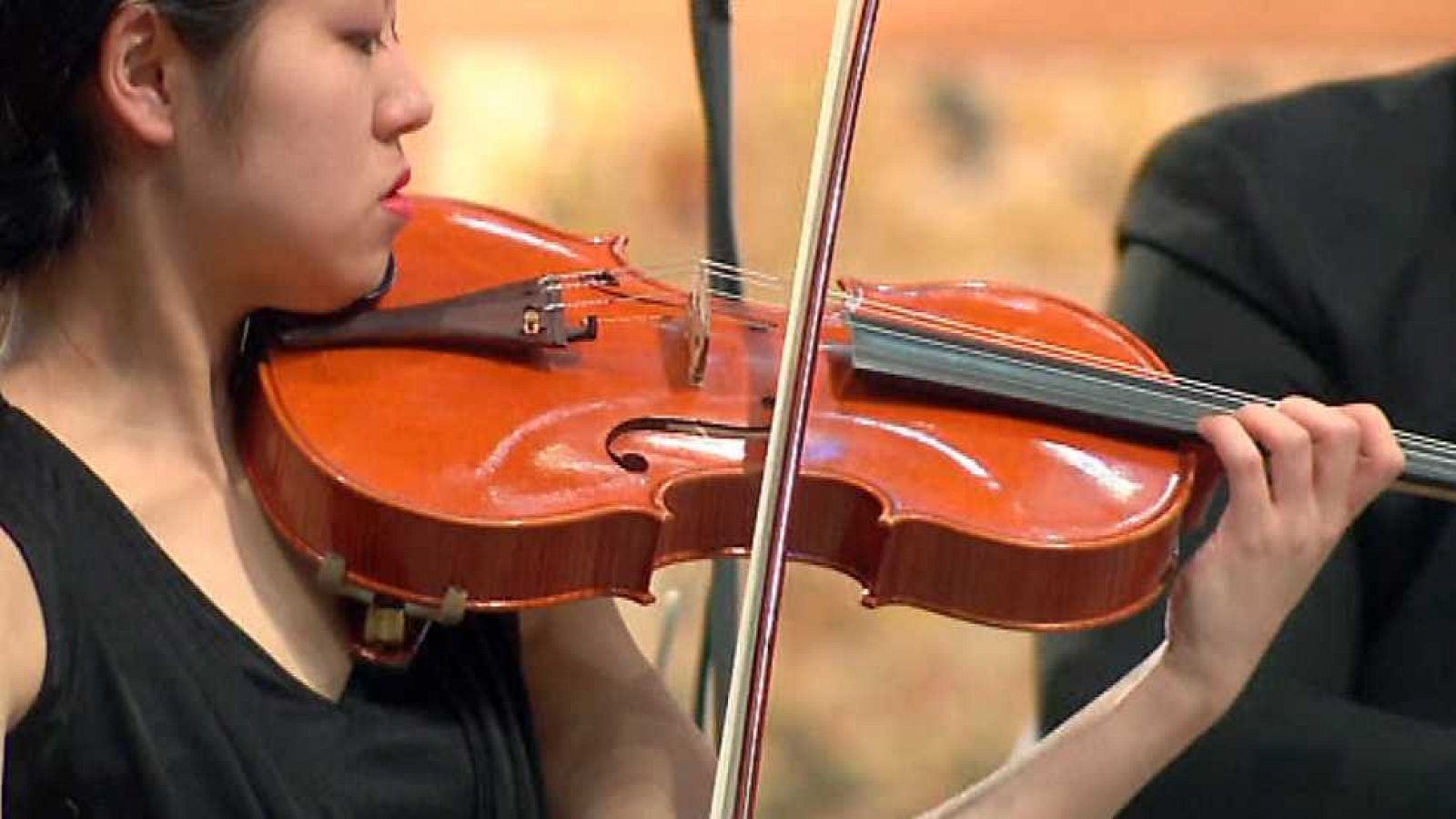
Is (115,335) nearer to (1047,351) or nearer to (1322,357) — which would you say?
(1047,351)

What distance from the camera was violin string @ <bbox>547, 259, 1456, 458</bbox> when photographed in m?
0.90

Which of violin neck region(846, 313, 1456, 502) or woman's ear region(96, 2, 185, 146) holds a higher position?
woman's ear region(96, 2, 185, 146)

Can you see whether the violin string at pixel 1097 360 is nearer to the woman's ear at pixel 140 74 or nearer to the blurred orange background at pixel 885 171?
the woman's ear at pixel 140 74

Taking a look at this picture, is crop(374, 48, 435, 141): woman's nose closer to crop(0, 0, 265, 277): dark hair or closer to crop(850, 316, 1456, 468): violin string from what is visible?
crop(0, 0, 265, 277): dark hair

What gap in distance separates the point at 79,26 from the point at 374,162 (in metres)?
0.12

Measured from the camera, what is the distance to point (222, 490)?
862mm

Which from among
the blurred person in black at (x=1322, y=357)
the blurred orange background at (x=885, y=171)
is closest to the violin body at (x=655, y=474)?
the blurred person in black at (x=1322, y=357)

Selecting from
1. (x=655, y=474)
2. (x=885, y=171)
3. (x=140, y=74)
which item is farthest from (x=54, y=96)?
(x=885, y=171)

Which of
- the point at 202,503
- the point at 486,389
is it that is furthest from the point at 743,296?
the point at 202,503

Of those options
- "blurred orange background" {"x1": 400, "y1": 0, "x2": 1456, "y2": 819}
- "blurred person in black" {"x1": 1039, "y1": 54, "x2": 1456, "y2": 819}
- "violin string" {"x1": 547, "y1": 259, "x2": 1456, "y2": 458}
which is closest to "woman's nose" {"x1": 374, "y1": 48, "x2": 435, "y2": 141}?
"violin string" {"x1": 547, "y1": 259, "x2": 1456, "y2": 458}

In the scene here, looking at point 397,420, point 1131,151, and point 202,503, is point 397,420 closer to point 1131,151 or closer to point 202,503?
point 202,503

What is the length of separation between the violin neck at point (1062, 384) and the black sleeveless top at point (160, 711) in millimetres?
248

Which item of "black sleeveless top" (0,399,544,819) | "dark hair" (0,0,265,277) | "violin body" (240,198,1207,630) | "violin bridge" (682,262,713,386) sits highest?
"dark hair" (0,0,265,277)

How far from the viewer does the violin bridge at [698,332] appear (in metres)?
0.92
